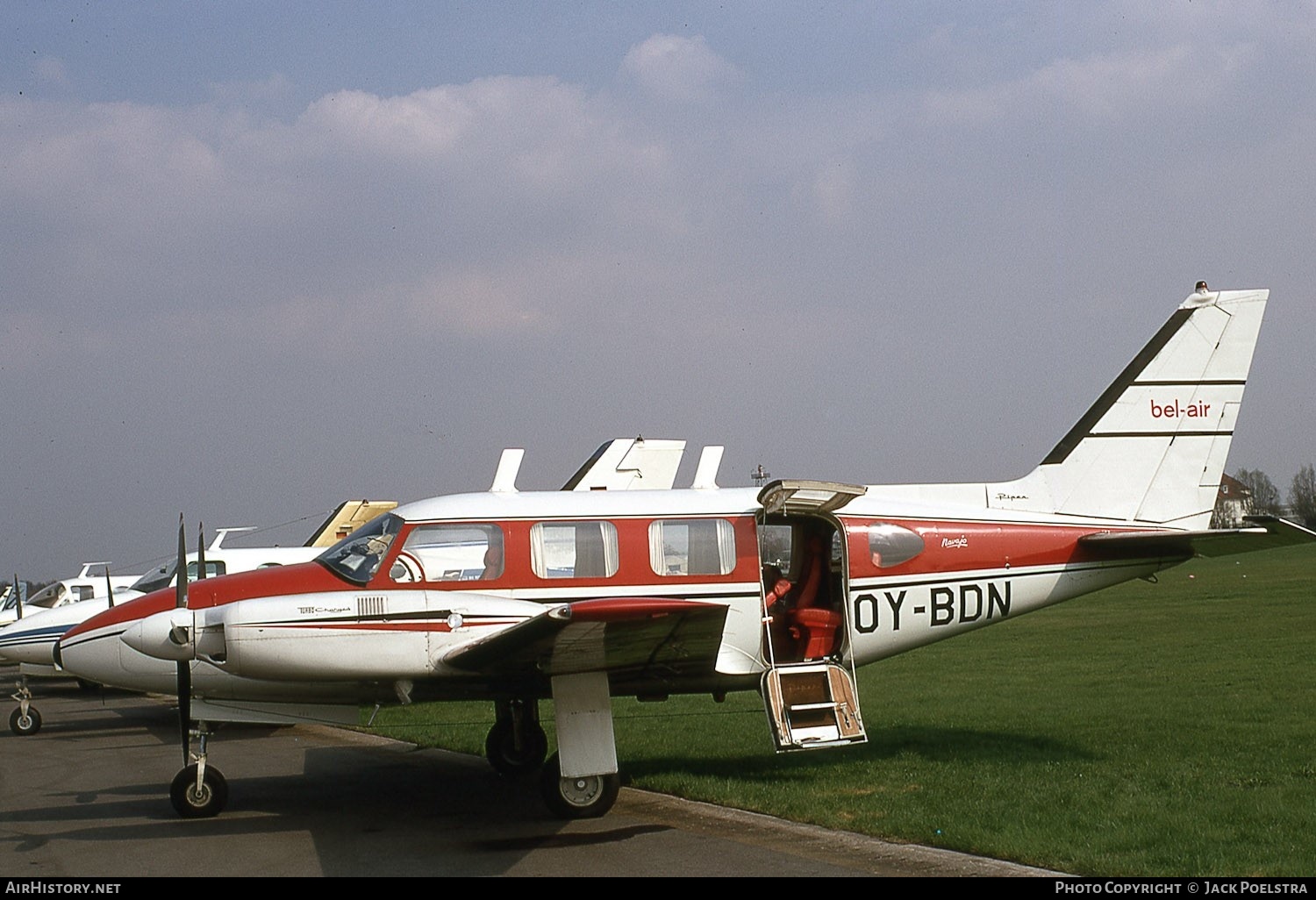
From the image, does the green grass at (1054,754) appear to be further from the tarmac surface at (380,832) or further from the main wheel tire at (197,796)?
the main wheel tire at (197,796)

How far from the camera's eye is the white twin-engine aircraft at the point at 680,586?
9.15 m

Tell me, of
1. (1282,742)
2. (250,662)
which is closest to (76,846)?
(250,662)

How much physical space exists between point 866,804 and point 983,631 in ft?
61.3

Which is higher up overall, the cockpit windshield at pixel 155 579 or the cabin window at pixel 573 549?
the cabin window at pixel 573 549

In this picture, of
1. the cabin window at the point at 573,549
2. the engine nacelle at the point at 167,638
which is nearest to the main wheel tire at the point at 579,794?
the cabin window at the point at 573,549

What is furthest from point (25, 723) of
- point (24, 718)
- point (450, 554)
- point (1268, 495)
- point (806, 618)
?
point (1268, 495)

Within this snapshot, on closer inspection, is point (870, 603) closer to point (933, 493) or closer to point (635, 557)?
point (933, 493)

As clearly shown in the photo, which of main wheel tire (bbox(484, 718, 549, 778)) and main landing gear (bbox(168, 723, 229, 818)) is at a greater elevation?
main landing gear (bbox(168, 723, 229, 818))

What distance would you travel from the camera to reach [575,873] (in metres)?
7.75

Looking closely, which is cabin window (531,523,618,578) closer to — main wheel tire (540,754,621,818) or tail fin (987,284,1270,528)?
main wheel tire (540,754,621,818)

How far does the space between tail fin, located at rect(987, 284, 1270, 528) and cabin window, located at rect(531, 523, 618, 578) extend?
4.31 meters

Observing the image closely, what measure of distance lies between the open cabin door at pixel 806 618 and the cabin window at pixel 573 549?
4.71ft

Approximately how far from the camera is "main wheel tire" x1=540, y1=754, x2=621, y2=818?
9.55 m

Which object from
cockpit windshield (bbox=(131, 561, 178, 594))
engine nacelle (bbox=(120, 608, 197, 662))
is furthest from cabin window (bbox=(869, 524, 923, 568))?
cockpit windshield (bbox=(131, 561, 178, 594))
